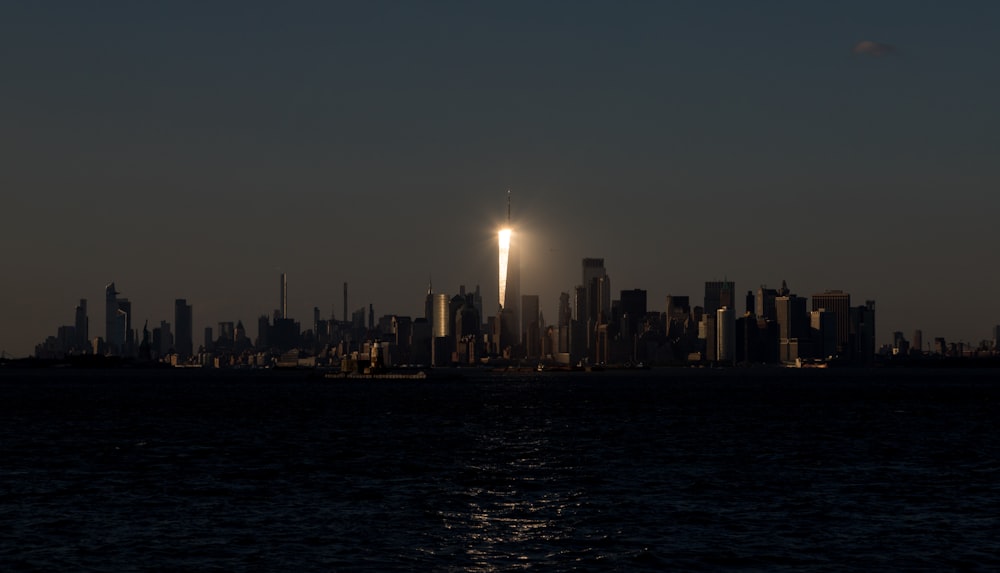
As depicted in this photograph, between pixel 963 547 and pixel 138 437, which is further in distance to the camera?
pixel 138 437

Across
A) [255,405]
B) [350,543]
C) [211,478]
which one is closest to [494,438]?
[211,478]

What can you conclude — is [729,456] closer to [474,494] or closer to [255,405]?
[474,494]

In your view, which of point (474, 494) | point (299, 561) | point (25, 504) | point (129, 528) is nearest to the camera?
point (299, 561)

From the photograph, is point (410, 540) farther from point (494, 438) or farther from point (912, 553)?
point (494, 438)

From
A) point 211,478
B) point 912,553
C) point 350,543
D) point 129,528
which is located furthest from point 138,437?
point 912,553

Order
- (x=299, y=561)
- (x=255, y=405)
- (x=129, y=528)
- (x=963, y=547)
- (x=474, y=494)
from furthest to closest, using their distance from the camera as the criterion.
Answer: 1. (x=255, y=405)
2. (x=474, y=494)
3. (x=129, y=528)
4. (x=963, y=547)
5. (x=299, y=561)

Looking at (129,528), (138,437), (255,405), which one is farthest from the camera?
(255,405)
